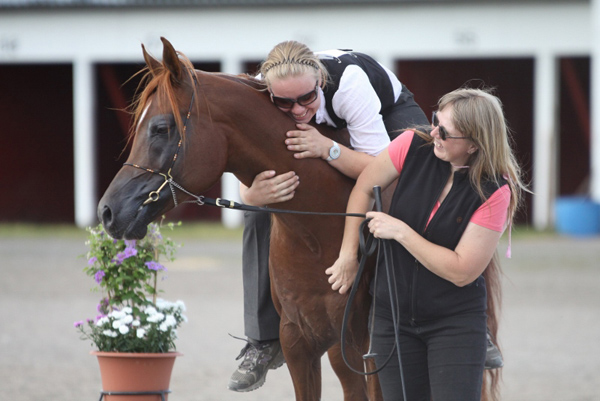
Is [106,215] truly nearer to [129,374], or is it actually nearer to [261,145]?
[261,145]

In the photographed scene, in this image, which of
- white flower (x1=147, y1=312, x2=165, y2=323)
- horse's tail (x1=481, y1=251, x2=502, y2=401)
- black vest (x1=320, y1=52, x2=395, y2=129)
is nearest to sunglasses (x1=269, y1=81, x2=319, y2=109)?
→ black vest (x1=320, y1=52, x2=395, y2=129)

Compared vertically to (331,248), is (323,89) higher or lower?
higher

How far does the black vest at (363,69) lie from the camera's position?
3.35 metres

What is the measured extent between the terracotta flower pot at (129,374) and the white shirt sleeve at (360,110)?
59.0 inches

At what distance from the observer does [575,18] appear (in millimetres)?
16922

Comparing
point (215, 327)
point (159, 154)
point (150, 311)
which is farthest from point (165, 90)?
point (215, 327)

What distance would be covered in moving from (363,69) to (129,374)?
183 centimetres

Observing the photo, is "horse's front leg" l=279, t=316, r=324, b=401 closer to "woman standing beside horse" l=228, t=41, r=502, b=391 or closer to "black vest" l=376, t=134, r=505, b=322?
"black vest" l=376, t=134, r=505, b=322

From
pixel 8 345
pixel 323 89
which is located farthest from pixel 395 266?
pixel 8 345

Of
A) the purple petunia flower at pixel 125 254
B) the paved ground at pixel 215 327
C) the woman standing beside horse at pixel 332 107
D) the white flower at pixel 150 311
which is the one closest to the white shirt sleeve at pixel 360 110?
the woman standing beside horse at pixel 332 107

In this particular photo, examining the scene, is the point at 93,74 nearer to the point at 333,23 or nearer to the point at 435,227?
the point at 333,23

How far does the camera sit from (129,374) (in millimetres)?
3963

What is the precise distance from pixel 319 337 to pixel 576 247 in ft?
38.8

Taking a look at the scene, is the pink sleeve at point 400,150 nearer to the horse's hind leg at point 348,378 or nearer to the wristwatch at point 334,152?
the wristwatch at point 334,152
